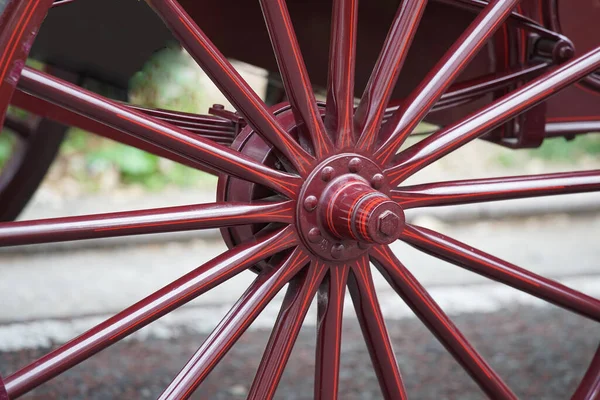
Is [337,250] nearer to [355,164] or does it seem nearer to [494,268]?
[355,164]

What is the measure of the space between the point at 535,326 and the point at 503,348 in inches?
10.2

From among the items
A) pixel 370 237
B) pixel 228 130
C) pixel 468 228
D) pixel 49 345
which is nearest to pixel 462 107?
pixel 228 130

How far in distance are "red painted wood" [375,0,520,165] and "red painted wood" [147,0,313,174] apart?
148 millimetres

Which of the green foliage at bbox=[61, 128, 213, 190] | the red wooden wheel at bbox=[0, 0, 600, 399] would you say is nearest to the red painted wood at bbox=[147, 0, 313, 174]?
the red wooden wheel at bbox=[0, 0, 600, 399]

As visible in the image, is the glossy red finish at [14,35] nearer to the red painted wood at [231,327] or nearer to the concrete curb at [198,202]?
the red painted wood at [231,327]

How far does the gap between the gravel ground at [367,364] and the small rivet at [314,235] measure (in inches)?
39.5

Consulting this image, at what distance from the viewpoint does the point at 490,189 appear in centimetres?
137

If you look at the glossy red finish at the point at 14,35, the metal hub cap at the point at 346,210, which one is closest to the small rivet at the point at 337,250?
the metal hub cap at the point at 346,210

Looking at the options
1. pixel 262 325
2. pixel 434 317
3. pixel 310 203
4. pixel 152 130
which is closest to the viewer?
pixel 152 130

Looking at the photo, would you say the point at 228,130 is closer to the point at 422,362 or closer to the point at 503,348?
the point at 422,362

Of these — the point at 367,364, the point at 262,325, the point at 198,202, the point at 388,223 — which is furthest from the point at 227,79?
the point at 198,202

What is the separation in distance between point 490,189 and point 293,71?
40 centimetres

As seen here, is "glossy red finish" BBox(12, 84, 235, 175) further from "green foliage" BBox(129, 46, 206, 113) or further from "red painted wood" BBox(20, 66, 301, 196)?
"red painted wood" BBox(20, 66, 301, 196)

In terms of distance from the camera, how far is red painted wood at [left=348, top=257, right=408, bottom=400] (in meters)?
1.31
